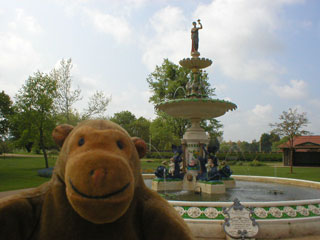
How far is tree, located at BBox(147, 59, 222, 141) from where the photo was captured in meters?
37.5

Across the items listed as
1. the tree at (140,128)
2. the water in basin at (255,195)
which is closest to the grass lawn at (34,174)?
the water in basin at (255,195)

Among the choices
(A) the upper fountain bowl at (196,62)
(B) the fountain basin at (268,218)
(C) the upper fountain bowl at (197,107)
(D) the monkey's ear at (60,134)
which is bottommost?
(B) the fountain basin at (268,218)

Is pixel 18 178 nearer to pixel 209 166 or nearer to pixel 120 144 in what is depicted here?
pixel 209 166

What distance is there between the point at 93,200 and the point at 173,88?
118ft

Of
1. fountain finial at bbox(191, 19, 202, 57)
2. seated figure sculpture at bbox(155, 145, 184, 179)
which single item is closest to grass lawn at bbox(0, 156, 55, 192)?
seated figure sculpture at bbox(155, 145, 184, 179)

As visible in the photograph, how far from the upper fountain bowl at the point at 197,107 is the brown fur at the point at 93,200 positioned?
30.1 ft

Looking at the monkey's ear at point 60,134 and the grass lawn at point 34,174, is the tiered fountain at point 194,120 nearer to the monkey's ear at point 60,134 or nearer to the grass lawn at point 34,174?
the grass lawn at point 34,174

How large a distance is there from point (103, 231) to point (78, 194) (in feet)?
1.65

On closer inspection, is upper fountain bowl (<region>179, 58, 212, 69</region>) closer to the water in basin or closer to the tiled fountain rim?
the water in basin

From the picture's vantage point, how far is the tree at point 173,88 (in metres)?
37.5

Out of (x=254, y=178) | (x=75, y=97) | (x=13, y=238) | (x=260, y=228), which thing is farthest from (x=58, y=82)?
(x=13, y=238)

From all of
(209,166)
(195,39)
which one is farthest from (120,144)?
(195,39)

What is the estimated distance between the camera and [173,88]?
3778 cm

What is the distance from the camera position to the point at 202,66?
14125mm
